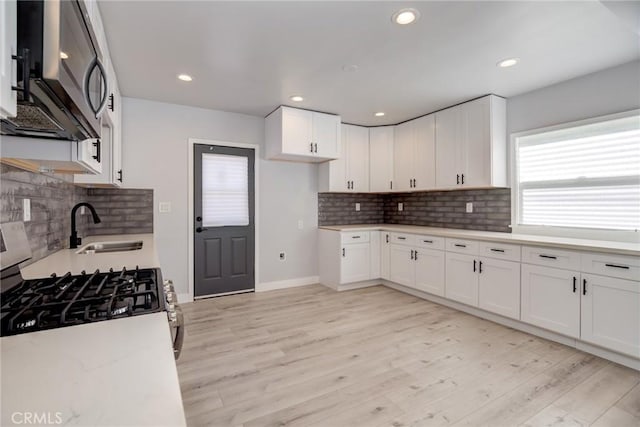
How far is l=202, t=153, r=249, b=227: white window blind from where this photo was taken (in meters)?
4.01

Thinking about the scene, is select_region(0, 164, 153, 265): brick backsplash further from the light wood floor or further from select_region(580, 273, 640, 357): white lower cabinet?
select_region(580, 273, 640, 357): white lower cabinet

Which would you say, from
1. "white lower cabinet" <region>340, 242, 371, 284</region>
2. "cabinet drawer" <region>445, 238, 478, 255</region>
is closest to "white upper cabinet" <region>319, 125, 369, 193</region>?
"white lower cabinet" <region>340, 242, 371, 284</region>

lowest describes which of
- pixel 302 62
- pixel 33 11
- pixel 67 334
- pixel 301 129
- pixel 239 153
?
pixel 67 334

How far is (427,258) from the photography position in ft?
12.5

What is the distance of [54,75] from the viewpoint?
784mm

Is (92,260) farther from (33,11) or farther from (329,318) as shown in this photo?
(329,318)

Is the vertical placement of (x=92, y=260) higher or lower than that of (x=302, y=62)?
lower

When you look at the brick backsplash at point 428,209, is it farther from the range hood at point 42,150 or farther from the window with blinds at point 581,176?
the range hood at point 42,150

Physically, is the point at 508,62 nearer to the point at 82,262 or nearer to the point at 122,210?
the point at 82,262

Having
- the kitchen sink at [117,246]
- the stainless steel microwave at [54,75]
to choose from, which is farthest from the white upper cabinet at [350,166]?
the stainless steel microwave at [54,75]

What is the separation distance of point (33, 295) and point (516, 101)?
4325 millimetres

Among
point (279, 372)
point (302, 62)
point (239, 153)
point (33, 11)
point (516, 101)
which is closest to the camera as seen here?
point (33, 11)

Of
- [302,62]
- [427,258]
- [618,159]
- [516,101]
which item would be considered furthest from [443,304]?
[302,62]

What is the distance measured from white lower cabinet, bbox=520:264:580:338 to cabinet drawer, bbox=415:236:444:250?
92cm
